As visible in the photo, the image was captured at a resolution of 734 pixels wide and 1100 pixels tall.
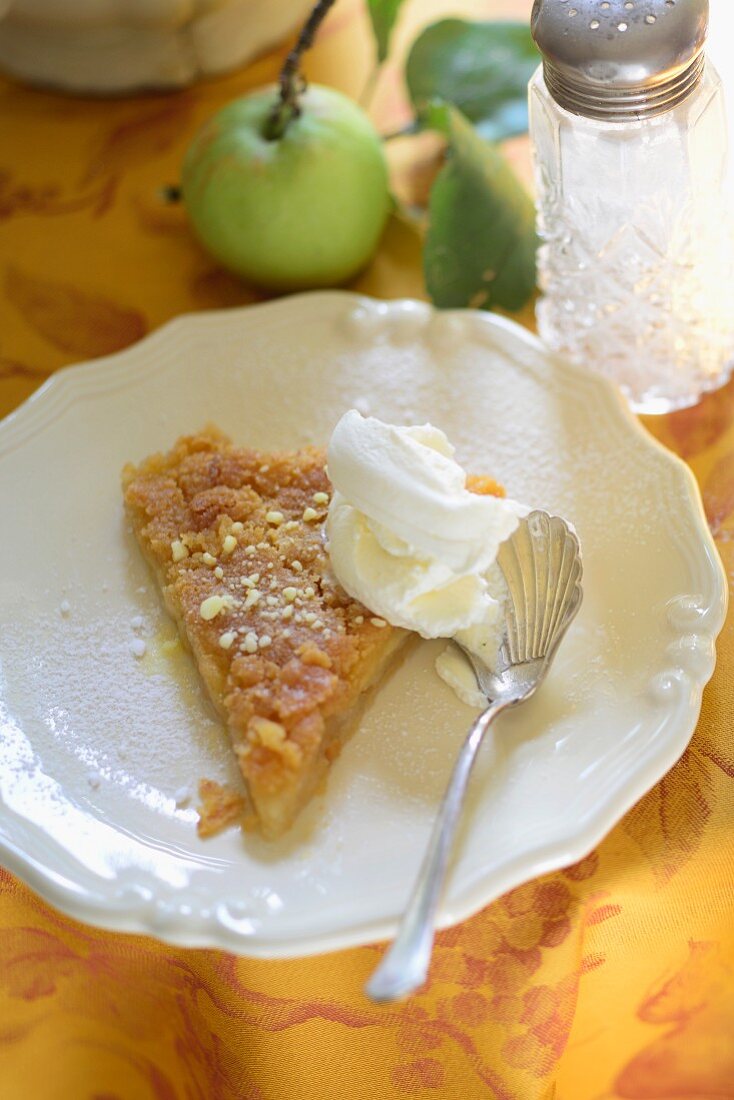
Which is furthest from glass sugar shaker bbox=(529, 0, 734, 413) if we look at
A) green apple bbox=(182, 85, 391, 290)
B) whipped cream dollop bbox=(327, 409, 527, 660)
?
whipped cream dollop bbox=(327, 409, 527, 660)

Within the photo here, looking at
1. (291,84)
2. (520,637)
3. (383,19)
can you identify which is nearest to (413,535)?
(520,637)

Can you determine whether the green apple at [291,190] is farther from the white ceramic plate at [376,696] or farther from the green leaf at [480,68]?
the green leaf at [480,68]

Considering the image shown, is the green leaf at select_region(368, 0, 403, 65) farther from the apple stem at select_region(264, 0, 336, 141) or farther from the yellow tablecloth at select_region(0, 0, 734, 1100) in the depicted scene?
the yellow tablecloth at select_region(0, 0, 734, 1100)

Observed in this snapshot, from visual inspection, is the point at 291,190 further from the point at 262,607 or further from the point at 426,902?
the point at 426,902

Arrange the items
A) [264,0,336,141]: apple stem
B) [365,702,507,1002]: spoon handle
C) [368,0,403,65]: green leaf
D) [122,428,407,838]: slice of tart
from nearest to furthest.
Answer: [365,702,507,1002]: spoon handle → [122,428,407,838]: slice of tart → [264,0,336,141]: apple stem → [368,0,403,65]: green leaf

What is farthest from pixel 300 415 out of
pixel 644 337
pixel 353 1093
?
pixel 353 1093

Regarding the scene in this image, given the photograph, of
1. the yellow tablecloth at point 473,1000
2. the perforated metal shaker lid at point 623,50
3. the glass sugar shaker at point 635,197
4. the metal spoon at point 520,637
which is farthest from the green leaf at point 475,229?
the yellow tablecloth at point 473,1000
